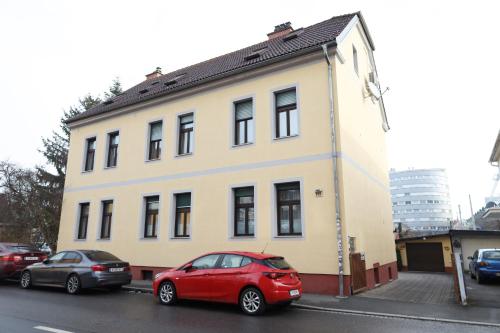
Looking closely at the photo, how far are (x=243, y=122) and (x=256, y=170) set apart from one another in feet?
7.45

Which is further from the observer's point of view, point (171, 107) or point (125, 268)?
point (171, 107)

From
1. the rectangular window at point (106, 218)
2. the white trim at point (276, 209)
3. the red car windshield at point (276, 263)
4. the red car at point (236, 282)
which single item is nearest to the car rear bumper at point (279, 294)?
the red car at point (236, 282)

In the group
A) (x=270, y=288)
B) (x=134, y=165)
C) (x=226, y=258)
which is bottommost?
(x=270, y=288)

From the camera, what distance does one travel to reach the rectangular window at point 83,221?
17734 millimetres

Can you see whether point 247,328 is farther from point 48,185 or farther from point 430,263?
point 48,185

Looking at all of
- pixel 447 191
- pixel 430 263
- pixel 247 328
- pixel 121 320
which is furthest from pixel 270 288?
pixel 447 191

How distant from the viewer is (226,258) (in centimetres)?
891

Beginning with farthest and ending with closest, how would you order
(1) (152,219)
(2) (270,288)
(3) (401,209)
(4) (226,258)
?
(3) (401,209), (1) (152,219), (4) (226,258), (2) (270,288)

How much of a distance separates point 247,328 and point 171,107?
11557mm

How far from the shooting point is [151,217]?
15633mm

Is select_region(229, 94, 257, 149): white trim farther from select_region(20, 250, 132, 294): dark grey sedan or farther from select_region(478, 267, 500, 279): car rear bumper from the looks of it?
select_region(478, 267, 500, 279): car rear bumper

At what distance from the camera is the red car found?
795cm

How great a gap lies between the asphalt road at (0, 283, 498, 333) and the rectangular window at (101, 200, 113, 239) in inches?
277

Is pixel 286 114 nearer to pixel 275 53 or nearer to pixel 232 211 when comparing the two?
pixel 275 53
